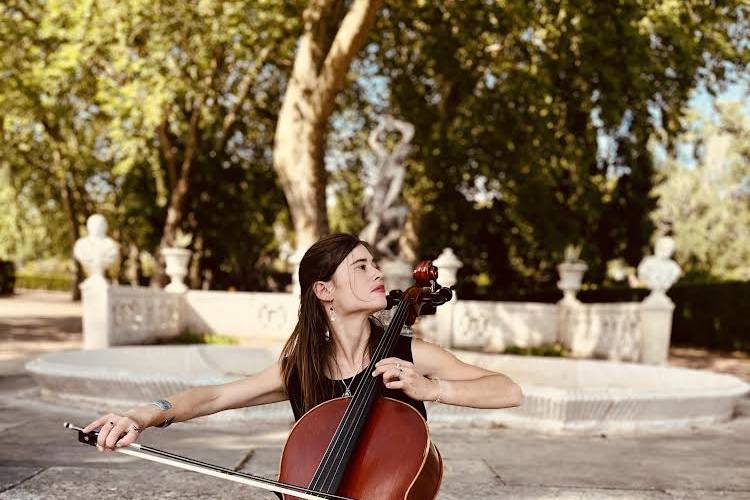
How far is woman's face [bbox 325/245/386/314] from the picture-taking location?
257 centimetres

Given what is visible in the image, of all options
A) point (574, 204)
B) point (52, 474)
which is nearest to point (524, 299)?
point (574, 204)

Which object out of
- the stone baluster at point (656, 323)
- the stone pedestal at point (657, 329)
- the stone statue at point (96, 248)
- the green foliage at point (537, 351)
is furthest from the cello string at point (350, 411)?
the green foliage at point (537, 351)

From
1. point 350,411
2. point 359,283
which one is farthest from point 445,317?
point 350,411

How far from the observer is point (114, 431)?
2076mm

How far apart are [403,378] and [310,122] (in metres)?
A: 12.1

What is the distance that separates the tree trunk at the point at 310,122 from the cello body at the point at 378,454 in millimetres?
11870

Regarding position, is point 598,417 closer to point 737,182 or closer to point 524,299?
point 524,299

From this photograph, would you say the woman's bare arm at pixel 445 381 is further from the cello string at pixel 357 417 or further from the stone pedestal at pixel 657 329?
the stone pedestal at pixel 657 329

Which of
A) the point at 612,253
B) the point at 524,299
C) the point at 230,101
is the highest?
the point at 230,101

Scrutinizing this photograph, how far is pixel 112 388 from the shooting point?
22.8 feet

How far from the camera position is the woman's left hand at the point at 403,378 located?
2.24 metres

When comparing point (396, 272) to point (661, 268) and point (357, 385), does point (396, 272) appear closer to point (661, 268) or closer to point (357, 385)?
point (661, 268)

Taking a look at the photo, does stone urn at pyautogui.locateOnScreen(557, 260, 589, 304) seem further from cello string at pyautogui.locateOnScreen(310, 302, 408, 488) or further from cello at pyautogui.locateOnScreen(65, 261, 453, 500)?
cello at pyautogui.locateOnScreen(65, 261, 453, 500)

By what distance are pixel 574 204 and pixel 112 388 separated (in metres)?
19.5
